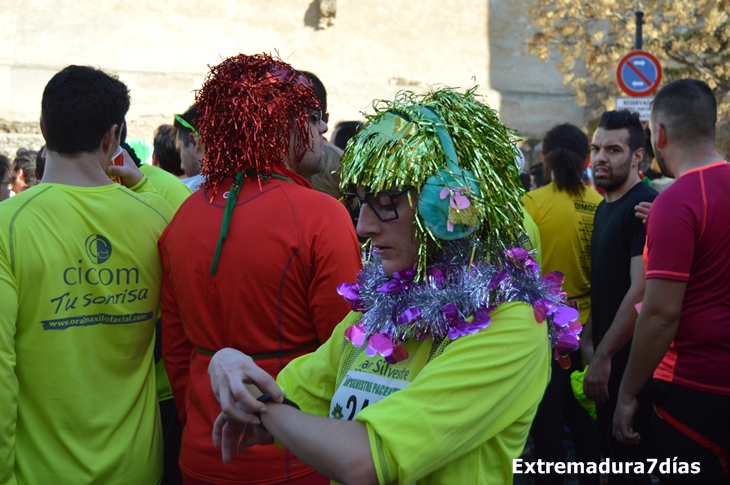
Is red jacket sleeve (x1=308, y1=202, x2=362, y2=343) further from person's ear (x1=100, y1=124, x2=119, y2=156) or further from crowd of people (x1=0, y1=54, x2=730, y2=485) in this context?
person's ear (x1=100, y1=124, x2=119, y2=156)

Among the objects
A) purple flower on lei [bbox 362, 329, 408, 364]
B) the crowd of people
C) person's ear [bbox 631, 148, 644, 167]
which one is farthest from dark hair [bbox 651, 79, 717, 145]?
purple flower on lei [bbox 362, 329, 408, 364]

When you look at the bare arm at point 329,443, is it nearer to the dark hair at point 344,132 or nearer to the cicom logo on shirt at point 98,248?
the cicom logo on shirt at point 98,248

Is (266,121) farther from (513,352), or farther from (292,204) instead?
(513,352)

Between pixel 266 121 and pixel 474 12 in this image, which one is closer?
pixel 266 121

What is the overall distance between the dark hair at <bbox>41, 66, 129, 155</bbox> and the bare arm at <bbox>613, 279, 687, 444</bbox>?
88.7 inches

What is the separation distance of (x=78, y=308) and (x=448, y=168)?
1424 millimetres

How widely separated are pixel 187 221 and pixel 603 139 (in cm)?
280

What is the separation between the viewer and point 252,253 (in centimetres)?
248

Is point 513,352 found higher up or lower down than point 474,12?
lower down

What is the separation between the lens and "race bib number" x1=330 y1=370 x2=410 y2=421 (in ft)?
5.97

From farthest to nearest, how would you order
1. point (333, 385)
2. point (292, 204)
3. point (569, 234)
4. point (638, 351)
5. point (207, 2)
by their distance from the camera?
point (207, 2)
point (569, 234)
point (638, 351)
point (292, 204)
point (333, 385)

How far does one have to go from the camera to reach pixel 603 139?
4.45 m

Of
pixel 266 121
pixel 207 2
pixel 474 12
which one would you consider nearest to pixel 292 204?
pixel 266 121

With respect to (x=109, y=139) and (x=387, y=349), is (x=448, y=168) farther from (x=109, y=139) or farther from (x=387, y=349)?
(x=109, y=139)
